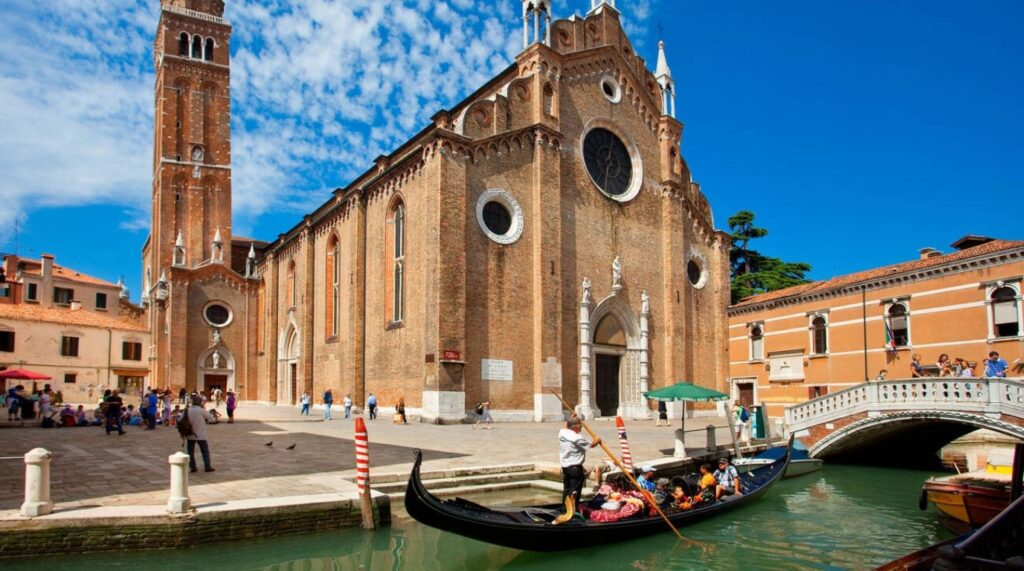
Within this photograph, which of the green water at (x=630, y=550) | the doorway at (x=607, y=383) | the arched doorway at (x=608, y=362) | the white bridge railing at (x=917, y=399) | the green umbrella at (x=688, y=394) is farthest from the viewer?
the doorway at (x=607, y=383)

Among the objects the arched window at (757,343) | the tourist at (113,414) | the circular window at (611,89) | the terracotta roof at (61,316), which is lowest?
the tourist at (113,414)

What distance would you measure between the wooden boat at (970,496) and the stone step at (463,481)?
653 centimetres

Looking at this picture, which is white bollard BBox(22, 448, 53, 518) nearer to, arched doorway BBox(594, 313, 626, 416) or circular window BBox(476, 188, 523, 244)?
circular window BBox(476, 188, 523, 244)

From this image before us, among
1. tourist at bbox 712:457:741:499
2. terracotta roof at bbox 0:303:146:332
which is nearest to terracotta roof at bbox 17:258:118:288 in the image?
terracotta roof at bbox 0:303:146:332

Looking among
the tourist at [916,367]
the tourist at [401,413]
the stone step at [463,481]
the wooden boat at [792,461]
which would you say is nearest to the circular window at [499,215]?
the tourist at [401,413]

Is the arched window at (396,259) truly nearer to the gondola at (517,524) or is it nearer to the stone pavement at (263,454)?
the stone pavement at (263,454)

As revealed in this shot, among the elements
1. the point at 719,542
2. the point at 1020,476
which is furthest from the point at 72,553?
the point at 1020,476

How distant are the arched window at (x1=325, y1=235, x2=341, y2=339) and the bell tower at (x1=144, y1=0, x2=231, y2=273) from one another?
13.8 m

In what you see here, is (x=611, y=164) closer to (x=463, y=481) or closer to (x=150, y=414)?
(x=150, y=414)

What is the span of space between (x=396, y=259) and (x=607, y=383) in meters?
9.17

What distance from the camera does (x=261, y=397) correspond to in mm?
38844

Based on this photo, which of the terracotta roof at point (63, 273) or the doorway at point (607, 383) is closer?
the doorway at point (607, 383)

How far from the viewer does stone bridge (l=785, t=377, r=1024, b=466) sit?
1409 centimetres

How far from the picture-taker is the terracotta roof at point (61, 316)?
35594 millimetres
